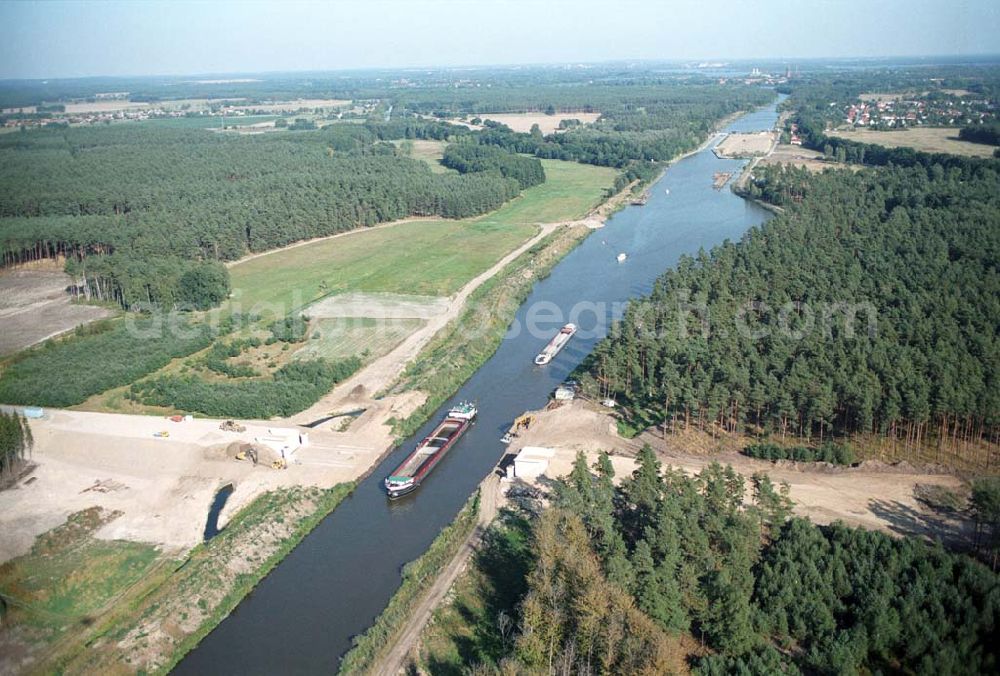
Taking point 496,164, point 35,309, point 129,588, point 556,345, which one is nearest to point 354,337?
point 556,345

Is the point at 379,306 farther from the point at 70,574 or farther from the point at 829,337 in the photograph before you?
the point at 70,574

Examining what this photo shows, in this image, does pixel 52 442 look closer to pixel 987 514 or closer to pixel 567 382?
pixel 567 382

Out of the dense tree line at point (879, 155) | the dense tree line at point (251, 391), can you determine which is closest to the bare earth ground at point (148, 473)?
the dense tree line at point (251, 391)

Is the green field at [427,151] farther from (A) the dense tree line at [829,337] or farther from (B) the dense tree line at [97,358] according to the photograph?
(B) the dense tree line at [97,358]

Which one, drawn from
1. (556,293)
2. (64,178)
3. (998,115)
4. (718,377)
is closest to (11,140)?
(64,178)

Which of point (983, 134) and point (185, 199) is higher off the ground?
point (185, 199)
